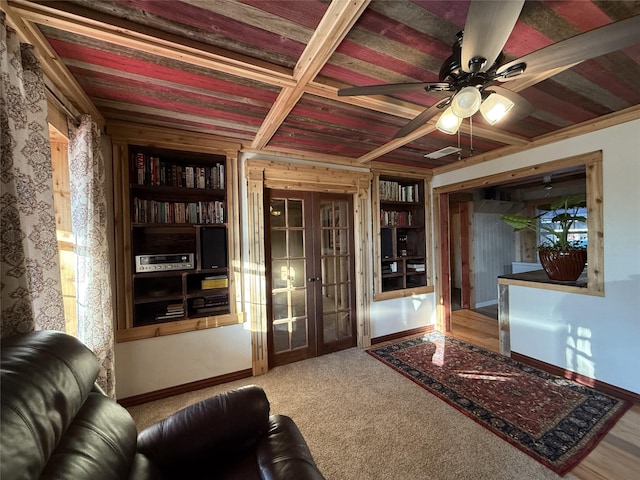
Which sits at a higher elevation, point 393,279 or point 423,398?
point 393,279

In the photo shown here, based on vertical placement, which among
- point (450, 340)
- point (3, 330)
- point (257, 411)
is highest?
point (3, 330)

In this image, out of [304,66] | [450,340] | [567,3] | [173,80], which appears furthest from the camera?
[450,340]

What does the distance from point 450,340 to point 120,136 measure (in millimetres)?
4238

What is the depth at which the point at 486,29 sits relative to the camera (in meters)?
0.88

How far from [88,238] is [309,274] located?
195 cm

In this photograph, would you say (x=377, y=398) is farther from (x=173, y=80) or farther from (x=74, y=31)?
(x=74, y=31)

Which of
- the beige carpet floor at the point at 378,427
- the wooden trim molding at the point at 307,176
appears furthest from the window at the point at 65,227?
the wooden trim molding at the point at 307,176

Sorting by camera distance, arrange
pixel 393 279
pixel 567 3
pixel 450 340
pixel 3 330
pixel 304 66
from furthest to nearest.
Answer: pixel 393 279
pixel 450 340
pixel 304 66
pixel 567 3
pixel 3 330

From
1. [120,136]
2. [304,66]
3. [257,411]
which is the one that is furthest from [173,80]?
[257,411]

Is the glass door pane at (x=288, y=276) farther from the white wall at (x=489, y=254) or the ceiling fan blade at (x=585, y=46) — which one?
the white wall at (x=489, y=254)

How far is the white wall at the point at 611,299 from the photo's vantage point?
6.74 ft

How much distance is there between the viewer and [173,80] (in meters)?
1.59

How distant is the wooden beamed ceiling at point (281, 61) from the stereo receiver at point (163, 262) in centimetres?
115

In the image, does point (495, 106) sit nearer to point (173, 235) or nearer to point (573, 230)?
point (173, 235)
